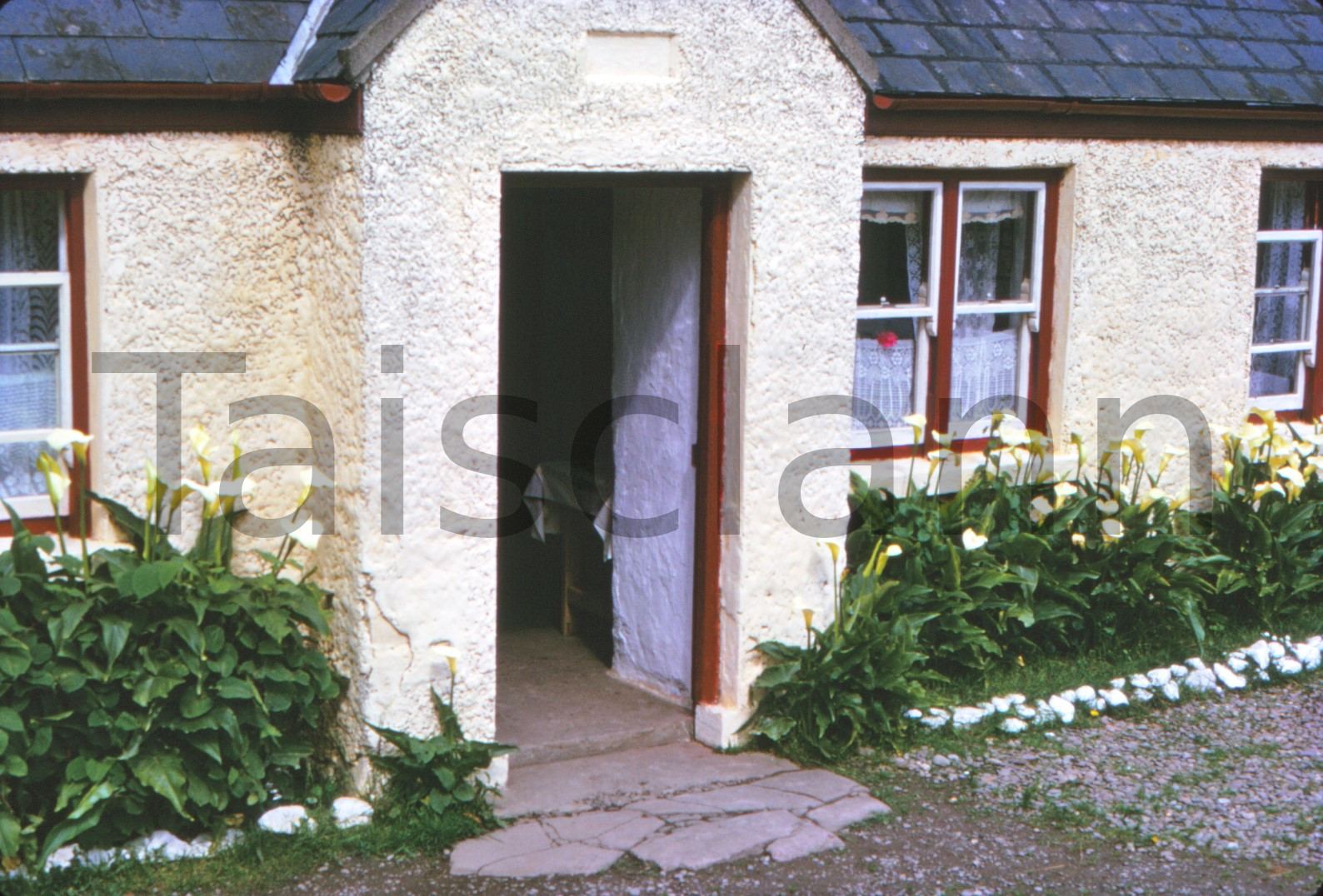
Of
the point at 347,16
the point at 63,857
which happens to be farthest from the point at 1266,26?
the point at 63,857

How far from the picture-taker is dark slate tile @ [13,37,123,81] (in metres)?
4.96

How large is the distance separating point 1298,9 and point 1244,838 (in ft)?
16.9

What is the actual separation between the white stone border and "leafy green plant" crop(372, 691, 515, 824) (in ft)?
6.45

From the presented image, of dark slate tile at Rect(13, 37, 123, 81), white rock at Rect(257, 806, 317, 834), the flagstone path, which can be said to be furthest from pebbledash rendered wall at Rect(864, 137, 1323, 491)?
white rock at Rect(257, 806, 317, 834)

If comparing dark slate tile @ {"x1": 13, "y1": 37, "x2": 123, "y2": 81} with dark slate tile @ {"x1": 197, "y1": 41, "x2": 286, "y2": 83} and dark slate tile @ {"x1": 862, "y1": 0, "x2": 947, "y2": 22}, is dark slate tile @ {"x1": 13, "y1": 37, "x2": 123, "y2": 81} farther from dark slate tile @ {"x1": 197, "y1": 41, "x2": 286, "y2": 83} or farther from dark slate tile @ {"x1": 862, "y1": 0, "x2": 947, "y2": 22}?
dark slate tile @ {"x1": 862, "y1": 0, "x2": 947, "y2": 22}

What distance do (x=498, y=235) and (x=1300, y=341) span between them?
5.33m

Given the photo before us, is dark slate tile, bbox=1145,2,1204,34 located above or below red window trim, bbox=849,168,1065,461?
above

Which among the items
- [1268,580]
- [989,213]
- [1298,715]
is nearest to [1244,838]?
[1298,715]

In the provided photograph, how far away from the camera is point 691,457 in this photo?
624cm

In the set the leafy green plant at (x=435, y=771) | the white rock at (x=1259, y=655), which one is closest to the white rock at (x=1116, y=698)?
the white rock at (x=1259, y=655)

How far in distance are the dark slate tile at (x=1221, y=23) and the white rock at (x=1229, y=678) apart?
132 inches

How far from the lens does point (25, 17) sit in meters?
5.09

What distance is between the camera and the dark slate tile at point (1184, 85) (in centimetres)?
736

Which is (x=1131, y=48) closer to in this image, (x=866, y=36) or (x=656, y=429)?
(x=866, y=36)
